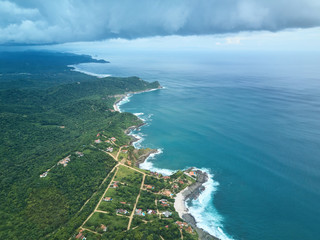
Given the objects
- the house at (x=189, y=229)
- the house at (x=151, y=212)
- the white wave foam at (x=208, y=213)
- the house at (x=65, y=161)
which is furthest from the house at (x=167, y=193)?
the house at (x=65, y=161)

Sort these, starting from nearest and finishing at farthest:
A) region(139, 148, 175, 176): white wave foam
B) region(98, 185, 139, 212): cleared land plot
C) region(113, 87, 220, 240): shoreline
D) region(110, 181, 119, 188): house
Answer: region(113, 87, 220, 240): shoreline < region(98, 185, 139, 212): cleared land plot < region(110, 181, 119, 188): house < region(139, 148, 175, 176): white wave foam

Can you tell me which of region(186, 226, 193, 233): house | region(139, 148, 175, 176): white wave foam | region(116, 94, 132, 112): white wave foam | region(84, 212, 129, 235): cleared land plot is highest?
region(84, 212, 129, 235): cleared land plot

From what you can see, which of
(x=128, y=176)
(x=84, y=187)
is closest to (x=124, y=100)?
(x=128, y=176)

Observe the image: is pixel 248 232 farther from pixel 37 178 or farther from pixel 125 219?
pixel 37 178

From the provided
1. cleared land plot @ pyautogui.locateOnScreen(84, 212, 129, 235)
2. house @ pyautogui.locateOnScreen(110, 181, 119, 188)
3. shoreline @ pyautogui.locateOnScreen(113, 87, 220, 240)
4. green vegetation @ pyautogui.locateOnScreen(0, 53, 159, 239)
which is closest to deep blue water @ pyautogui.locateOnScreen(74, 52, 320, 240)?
shoreline @ pyautogui.locateOnScreen(113, 87, 220, 240)

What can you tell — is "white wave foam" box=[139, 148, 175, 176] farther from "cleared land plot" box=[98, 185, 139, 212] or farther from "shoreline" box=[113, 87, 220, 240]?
"cleared land plot" box=[98, 185, 139, 212]

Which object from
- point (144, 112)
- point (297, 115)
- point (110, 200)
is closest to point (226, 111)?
point (297, 115)

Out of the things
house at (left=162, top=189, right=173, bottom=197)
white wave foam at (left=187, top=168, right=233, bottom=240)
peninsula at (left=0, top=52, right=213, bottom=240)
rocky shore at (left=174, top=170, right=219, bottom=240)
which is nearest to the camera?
peninsula at (left=0, top=52, right=213, bottom=240)

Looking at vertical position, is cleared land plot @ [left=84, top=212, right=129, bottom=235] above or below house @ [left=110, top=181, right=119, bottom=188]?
above
